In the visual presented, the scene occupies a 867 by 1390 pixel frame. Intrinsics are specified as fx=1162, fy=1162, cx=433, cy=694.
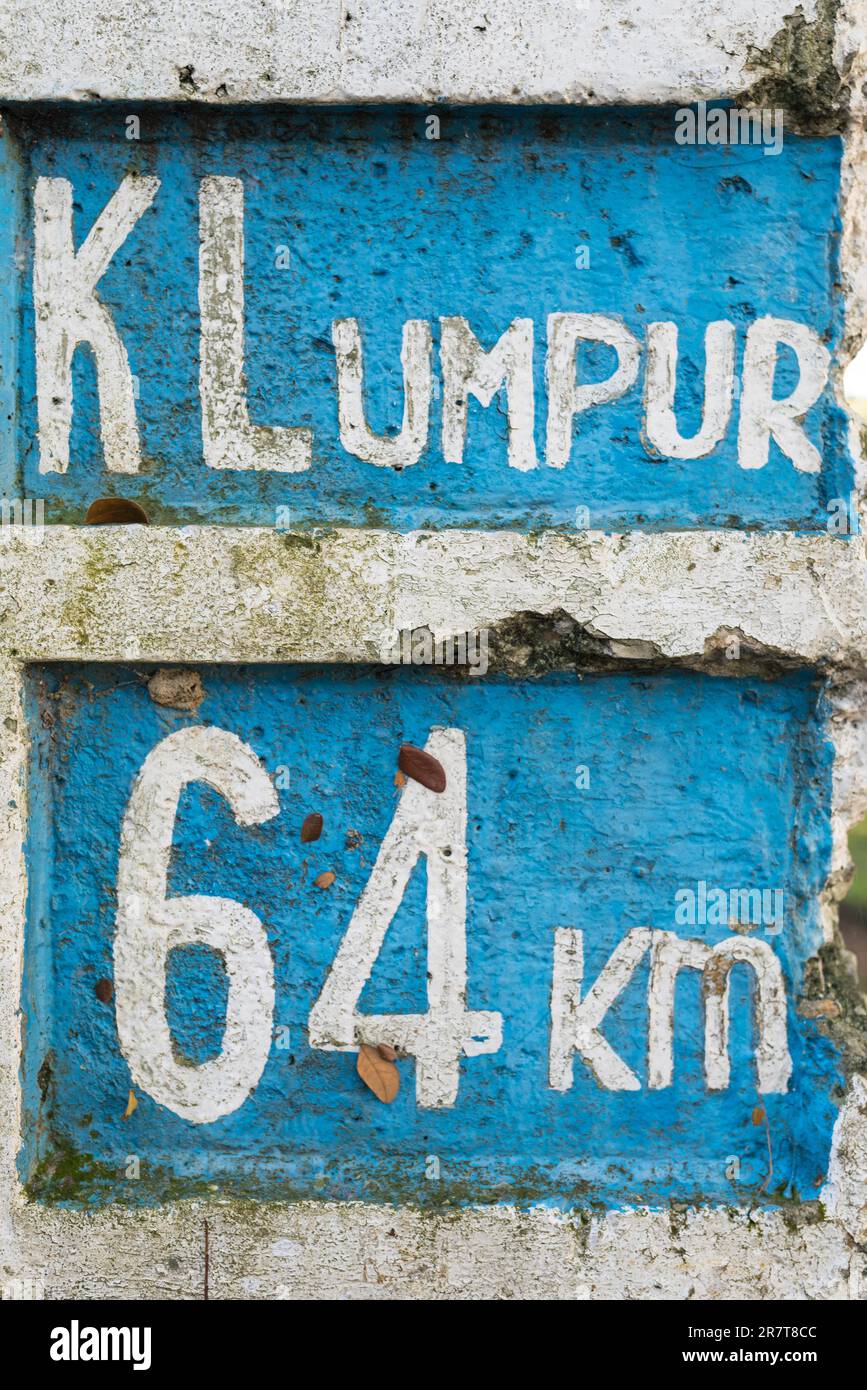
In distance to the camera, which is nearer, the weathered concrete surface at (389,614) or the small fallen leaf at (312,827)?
the weathered concrete surface at (389,614)

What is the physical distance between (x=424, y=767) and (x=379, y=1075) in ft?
1.70

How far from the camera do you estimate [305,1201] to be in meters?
1.88

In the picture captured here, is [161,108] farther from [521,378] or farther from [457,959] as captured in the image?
[457,959]

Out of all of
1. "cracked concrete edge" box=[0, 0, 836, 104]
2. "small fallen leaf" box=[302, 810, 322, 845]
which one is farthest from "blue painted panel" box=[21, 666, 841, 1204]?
"cracked concrete edge" box=[0, 0, 836, 104]

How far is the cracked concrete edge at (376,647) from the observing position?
6.05ft

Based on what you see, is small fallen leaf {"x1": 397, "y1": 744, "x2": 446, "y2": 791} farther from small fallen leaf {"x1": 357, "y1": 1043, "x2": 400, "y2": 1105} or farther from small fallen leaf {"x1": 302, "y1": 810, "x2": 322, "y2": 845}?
small fallen leaf {"x1": 357, "y1": 1043, "x2": 400, "y2": 1105}

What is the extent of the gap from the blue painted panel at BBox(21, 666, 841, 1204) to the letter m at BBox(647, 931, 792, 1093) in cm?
2

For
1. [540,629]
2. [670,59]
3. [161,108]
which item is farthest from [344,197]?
[540,629]

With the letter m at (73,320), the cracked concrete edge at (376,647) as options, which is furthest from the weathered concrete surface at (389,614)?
the letter m at (73,320)

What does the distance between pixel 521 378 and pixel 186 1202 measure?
4.76 feet

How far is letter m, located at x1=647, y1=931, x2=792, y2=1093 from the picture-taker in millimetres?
1944

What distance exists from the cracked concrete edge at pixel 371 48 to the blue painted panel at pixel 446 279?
6 centimetres

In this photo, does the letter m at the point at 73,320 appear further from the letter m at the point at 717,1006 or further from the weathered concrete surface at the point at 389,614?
the letter m at the point at 717,1006

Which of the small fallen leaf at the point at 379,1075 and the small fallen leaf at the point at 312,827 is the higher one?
the small fallen leaf at the point at 312,827
